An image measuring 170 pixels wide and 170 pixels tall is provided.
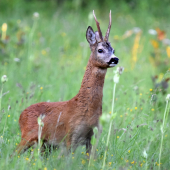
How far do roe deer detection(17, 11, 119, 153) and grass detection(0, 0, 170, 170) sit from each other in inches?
5.8

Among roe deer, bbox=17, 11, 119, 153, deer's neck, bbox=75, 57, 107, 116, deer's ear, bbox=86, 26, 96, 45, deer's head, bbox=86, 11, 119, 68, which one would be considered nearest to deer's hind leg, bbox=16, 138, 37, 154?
roe deer, bbox=17, 11, 119, 153

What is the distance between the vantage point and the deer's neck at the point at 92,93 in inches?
135

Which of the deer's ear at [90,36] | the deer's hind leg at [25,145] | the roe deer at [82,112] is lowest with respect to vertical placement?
the deer's hind leg at [25,145]

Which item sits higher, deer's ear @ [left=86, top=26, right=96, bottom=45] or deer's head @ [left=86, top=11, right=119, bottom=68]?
deer's ear @ [left=86, top=26, right=96, bottom=45]

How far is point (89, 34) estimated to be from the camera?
381 cm

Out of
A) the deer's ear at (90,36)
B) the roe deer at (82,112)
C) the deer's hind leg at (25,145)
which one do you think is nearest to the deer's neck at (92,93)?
the roe deer at (82,112)

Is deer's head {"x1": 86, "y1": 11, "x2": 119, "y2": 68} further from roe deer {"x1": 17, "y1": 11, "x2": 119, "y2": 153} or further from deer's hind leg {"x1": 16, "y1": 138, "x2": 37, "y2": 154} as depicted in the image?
deer's hind leg {"x1": 16, "y1": 138, "x2": 37, "y2": 154}

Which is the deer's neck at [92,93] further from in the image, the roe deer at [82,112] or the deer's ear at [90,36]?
the deer's ear at [90,36]

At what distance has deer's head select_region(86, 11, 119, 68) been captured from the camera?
3.48 meters

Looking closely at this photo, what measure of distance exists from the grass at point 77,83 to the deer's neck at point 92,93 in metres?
0.34

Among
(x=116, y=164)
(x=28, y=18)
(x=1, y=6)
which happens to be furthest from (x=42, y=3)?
(x=116, y=164)

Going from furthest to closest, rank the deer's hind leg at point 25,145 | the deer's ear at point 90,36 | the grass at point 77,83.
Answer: the deer's ear at point 90,36 < the deer's hind leg at point 25,145 < the grass at point 77,83

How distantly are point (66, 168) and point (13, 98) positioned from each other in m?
2.78

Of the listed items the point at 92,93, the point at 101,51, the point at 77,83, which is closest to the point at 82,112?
the point at 92,93
